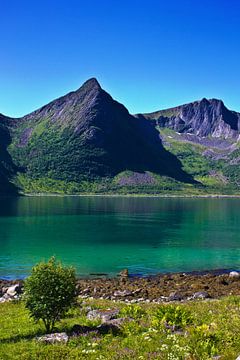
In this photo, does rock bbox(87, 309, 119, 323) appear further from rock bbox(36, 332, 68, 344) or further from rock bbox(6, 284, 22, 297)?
rock bbox(6, 284, 22, 297)

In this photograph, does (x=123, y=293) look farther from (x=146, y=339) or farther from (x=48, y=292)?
(x=146, y=339)

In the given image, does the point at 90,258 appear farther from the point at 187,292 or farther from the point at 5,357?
the point at 5,357

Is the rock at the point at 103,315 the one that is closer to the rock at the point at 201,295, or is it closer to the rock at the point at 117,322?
the rock at the point at 117,322

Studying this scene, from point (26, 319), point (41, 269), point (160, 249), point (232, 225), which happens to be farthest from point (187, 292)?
point (232, 225)

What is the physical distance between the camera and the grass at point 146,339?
18688 mm

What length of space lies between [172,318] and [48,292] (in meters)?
7.56

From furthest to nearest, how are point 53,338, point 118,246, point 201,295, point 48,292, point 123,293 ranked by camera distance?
point 118,246
point 123,293
point 201,295
point 48,292
point 53,338

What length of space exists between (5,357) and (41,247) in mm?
78467

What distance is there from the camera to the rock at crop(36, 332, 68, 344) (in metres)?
21.5

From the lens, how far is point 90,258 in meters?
83.8

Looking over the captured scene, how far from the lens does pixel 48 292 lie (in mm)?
24062

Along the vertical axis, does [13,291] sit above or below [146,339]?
below

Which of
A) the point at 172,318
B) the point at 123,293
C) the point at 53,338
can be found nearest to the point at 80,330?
the point at 53,338

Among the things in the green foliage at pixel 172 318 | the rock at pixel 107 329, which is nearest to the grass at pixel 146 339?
the green foliage at pixel 172 318
